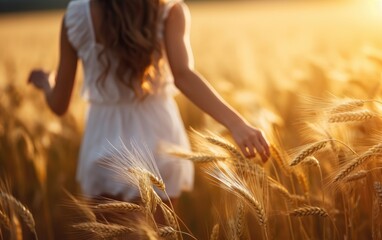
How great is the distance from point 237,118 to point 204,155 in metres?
0.17

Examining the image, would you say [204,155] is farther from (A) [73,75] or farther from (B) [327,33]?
(B) [327,33]

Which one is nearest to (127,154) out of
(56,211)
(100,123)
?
(100,123)

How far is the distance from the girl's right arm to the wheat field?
0.06 m

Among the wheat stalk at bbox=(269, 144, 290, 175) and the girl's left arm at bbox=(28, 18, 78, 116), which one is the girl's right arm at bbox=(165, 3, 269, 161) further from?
the girl's left arm at bbox=(28, 18, 78, 116)

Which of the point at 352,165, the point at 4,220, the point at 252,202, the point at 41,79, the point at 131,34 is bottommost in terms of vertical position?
the point at 4,220

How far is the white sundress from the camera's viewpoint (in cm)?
224

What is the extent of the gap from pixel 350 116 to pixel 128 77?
0.90m

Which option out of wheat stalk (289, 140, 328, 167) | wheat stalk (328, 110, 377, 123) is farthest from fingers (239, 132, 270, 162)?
wheat stalk (328, 110, 377, 123)

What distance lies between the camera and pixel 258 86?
4.73 metres

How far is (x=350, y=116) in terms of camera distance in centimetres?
171

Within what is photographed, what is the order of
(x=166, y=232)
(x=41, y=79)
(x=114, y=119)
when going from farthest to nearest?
(x=41, y=79), (x=114, y=119), (x=166, y=232)

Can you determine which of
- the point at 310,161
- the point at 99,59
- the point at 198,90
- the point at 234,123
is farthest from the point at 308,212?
the point at 99,59

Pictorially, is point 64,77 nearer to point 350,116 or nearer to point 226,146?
point 226,146

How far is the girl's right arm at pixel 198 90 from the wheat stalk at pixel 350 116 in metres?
0.22
